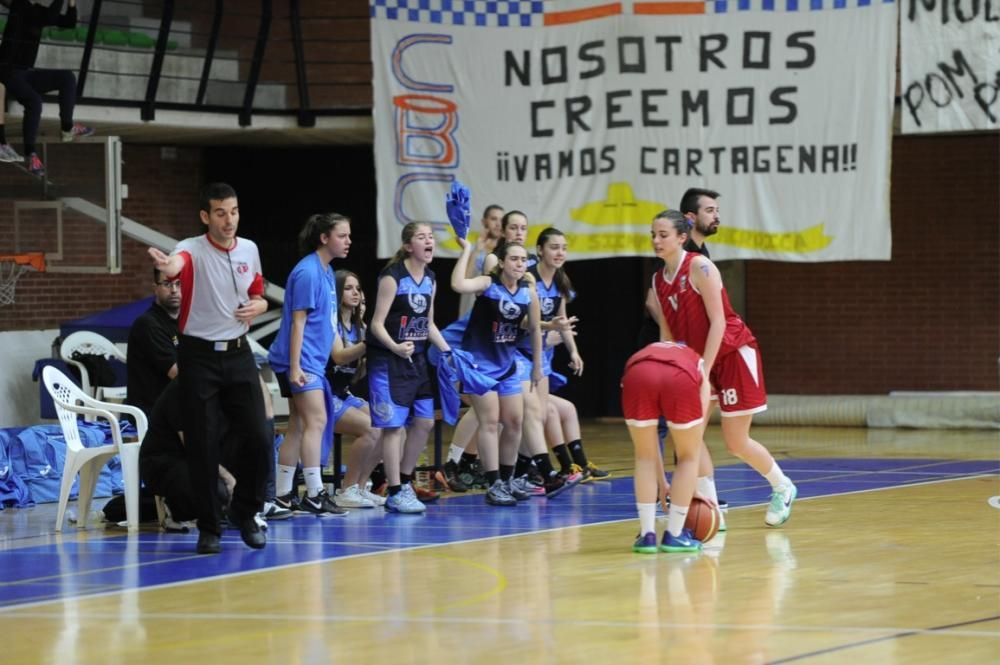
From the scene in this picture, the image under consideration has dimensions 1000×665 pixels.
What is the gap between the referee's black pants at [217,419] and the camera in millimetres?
8820

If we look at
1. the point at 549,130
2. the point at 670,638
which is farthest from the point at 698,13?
the point at 670,638

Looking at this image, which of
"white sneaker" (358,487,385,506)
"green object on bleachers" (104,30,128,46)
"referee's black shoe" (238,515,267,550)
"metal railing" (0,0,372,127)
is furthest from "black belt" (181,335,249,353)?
"green object on bleachers" (104,30,128,46)

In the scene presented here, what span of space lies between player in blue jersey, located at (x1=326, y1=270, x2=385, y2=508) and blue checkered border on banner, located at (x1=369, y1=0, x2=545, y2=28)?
645 centimetres

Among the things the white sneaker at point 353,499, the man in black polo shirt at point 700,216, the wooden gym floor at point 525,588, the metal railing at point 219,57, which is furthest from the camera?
the metal railing at point 219,57

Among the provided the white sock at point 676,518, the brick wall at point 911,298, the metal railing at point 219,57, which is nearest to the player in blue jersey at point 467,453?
the white sock at point 676,518

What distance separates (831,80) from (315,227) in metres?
7.43

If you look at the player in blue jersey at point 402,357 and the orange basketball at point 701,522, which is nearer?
the orange basketball at point 701,522

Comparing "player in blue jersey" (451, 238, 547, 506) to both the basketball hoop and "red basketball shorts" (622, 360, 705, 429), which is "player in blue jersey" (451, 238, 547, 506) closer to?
"red basketball shorts" (622, 360, 705, 429)

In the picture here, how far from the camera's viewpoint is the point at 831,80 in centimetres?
1630

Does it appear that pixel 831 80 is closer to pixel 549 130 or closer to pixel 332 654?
pixel 549 130

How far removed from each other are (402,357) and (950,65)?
7.65 meters

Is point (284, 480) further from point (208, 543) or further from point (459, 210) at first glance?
point (459, 210)

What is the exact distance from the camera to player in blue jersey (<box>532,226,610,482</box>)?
464 inches

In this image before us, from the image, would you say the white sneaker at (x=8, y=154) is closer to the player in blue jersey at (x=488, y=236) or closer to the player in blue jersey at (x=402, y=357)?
the player in blue jersey at (x=488, y=236)
